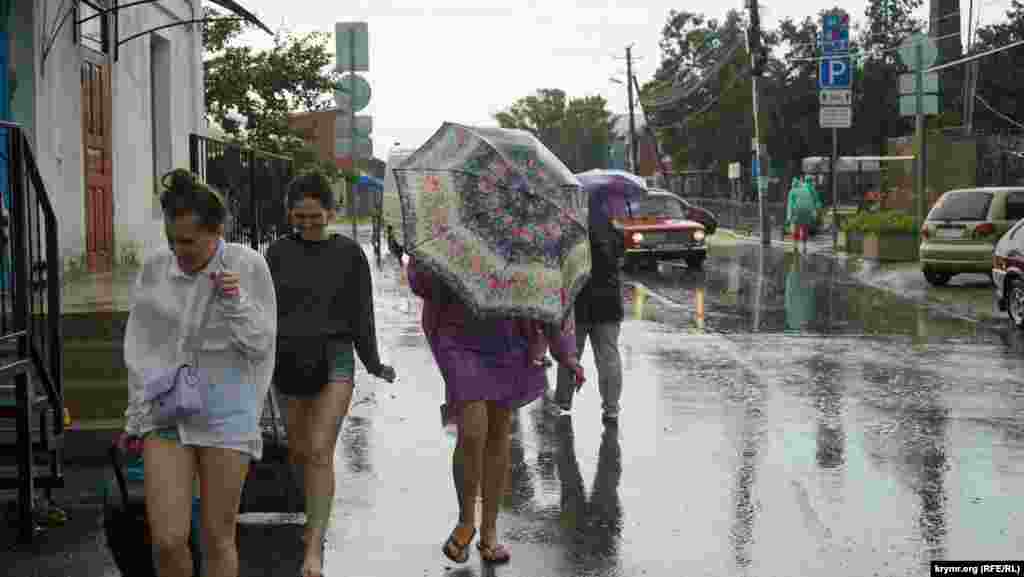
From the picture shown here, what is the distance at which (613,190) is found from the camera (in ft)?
29.8

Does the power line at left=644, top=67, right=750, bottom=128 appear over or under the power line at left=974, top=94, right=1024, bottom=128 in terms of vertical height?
over

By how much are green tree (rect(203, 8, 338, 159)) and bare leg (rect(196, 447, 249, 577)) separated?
30.1 meters

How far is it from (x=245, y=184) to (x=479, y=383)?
4.28 meters

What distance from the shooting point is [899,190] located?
36.1 meters

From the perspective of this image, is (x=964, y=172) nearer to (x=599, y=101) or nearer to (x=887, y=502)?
(x=887, y=502)

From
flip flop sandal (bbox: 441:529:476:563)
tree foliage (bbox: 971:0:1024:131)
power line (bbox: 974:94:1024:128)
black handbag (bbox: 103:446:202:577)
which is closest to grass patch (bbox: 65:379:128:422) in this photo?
flip flop sandal (bbox: 441:529:476:563)

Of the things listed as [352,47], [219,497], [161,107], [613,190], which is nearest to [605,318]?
[613,190]

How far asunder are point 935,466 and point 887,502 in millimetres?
1116

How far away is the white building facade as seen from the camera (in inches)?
503

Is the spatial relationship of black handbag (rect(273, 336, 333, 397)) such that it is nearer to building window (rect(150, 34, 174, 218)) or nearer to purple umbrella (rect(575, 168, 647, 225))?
purple umbrella (rect(575, 168, 647, 225))

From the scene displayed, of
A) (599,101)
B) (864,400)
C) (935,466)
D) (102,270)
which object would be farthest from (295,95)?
(599,101)

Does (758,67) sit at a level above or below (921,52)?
above

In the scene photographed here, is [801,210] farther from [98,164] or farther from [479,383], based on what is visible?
[479,383]

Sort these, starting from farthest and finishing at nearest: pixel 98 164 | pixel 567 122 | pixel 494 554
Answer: pixel 567 122
pixel 98 164
pixel 494 554
